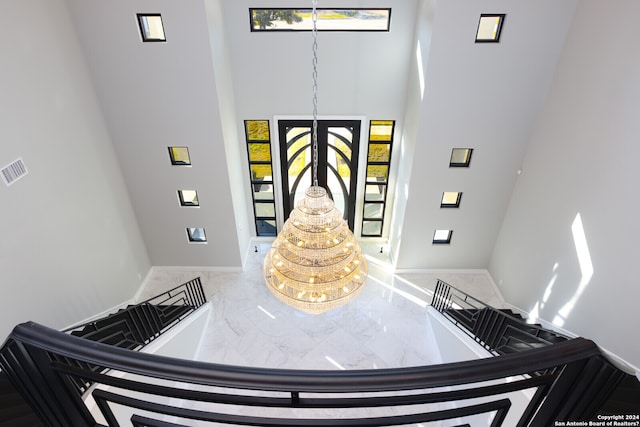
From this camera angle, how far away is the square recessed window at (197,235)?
7.53 meters

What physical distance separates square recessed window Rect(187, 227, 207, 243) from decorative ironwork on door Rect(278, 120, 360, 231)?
5.94ft

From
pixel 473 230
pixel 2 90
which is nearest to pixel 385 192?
pixel 473 230

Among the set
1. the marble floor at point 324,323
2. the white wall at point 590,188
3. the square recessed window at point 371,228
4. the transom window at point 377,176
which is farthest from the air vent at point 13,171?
the white wall at point 590,188

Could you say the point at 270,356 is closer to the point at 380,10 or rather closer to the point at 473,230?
the point at 473,230

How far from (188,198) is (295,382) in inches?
262

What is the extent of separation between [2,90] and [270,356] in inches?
198

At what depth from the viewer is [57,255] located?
4.98m

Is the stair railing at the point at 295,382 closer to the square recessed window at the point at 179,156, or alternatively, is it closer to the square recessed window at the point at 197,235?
the square recessed window at the point at 179,156

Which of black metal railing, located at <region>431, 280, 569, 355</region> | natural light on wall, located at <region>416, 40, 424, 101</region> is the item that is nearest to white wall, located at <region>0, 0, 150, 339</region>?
natural light on wall, located at <region>416, 40, 424, 101</region>

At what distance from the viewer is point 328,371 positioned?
108 centimetres

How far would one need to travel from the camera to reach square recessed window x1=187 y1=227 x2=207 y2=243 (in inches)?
296

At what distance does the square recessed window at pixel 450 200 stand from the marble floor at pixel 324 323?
1651 millimetres

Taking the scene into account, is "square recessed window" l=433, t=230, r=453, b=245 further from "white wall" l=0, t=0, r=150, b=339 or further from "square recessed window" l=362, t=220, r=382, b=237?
"white wall" l=0, t=0, r=150, b=339

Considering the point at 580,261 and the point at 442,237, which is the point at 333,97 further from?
the point at 580,261
